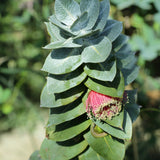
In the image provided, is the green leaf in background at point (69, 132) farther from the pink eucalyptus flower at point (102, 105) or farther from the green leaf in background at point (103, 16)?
the green leaf in background at point (103, 16)

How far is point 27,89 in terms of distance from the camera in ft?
8.04

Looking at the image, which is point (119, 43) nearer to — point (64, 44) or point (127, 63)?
point (127, 63)

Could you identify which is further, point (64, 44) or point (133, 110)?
point (133, 110)

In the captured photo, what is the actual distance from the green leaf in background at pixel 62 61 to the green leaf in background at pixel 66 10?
66 millimetres

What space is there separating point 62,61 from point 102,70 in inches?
3.5

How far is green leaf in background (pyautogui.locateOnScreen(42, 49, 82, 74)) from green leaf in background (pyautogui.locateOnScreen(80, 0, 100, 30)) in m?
0.07

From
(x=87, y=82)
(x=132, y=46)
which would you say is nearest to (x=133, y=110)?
(x=87, y=82)

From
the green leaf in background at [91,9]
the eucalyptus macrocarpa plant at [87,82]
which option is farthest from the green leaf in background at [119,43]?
the green leaf in background at [91,9]

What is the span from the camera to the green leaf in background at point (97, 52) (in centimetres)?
45

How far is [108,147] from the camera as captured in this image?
1.80 ft

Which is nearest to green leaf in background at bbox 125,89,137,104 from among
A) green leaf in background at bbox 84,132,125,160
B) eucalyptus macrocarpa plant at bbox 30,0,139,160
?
eucalyptus macrocarpa plant at bbox 30,0,139,160

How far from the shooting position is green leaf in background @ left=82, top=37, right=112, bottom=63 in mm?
447

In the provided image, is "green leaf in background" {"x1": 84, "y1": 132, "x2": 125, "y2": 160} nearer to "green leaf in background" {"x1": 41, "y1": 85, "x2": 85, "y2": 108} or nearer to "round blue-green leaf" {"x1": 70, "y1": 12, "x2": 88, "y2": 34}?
"green leaf in background" {"x1": 41, "y1": 85, "x2": 85, "y2": 108}

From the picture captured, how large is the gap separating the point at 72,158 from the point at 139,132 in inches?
36.2
